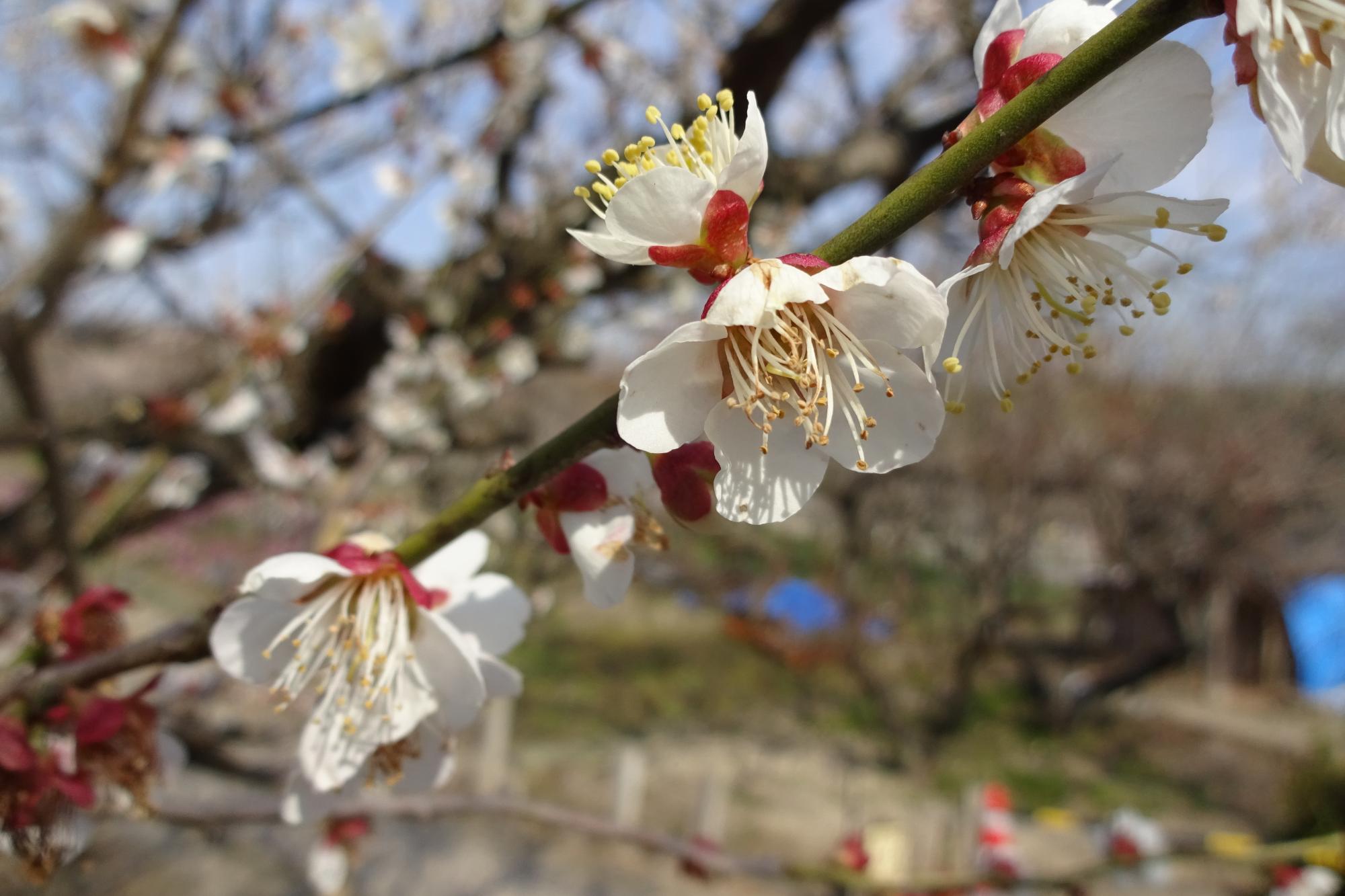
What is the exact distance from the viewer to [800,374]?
20.8 inches

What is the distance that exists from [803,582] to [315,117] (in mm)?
7308

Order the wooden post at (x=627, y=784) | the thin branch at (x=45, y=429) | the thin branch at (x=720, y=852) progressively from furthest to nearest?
the wooden post at (x=627, y=784), the thin branch at (x=720, y=852), the thin branch at (x=45, y=429)

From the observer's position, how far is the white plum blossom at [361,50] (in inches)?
108

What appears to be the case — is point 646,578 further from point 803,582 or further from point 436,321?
point 436,321

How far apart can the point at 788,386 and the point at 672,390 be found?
0.09 m

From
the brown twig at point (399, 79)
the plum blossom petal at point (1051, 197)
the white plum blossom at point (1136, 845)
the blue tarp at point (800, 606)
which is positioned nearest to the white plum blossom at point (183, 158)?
the brown twig at point (399, 79)

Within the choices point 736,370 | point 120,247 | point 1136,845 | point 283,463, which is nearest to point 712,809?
point 1136,845

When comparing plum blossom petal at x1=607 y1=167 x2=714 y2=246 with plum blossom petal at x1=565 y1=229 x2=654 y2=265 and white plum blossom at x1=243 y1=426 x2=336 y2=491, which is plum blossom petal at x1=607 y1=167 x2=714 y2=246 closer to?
plum blossom petal at x1=565 y1=229 x2=654 y2=265

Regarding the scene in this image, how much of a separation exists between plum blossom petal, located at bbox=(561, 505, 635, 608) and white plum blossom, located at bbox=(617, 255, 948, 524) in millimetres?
99

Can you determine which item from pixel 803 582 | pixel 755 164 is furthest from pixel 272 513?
pixel 755 164

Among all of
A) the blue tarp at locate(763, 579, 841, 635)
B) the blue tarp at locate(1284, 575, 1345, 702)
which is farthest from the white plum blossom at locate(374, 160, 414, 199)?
the blue tarp at locate(1284, 575, 1345, 702)

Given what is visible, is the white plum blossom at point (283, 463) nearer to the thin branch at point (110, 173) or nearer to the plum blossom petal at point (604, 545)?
the thin branch at point (110, 173)

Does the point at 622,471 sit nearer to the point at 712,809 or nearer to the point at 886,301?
the point at 886,301

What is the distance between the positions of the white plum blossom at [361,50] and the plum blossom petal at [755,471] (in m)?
2.72
